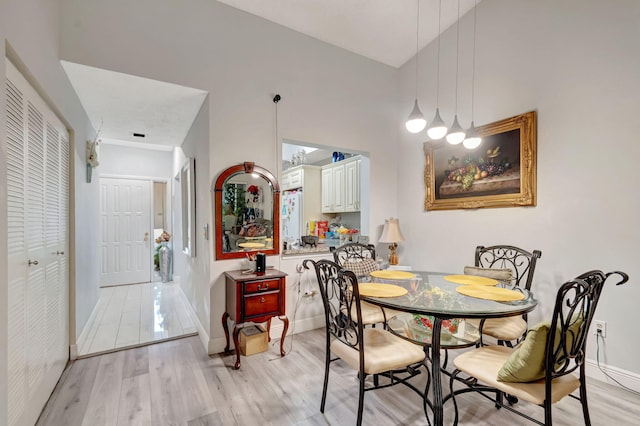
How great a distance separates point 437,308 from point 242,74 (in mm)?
2742

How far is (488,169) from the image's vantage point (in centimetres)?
305

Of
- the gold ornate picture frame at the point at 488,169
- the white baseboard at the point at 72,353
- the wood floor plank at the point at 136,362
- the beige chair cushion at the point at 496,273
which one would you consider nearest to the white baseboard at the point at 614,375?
the beige chair cushion at the point at 496,273

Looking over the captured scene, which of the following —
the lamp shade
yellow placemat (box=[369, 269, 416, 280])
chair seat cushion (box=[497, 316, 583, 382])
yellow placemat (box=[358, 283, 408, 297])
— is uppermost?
the lamp shade

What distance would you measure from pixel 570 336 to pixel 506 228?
1.74 meters

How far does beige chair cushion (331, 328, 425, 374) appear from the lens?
1657 millimetres

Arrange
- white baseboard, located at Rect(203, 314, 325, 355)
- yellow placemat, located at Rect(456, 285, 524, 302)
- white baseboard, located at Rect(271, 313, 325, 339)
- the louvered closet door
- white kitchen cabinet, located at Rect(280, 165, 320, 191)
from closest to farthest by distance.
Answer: the louvered closet door → yellow placemat, located at Rect(456, 285, 524, 302) → white baseboard, located at Rect(203, 314, 325, 355) → white baseboard, located at Rect(271, 313, 325, 339) → white kitchen cabinet, located at Rect(280, 165, 320, 191)

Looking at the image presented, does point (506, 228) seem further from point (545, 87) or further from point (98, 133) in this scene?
point (98, 133)

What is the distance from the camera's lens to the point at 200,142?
310cm

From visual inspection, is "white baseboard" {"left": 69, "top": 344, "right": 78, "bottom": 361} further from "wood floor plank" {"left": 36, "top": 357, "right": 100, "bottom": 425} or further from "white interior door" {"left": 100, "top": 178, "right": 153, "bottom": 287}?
"white interior door" {"left": 100, "top": 178, "right": 153, "bottom": 287}

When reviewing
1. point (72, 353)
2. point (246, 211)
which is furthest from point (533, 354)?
point (72, 353)

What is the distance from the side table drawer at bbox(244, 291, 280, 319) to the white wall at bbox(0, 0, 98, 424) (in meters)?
1.46

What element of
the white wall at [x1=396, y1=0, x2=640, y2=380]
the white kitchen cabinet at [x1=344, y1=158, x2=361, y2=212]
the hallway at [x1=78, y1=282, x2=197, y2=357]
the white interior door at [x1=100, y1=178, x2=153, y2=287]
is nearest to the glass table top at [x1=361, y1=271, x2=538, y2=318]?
the white wall at [x1=396, y1=0, x2=640, y2=380]

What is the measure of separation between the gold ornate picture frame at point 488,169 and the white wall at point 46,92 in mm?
3579

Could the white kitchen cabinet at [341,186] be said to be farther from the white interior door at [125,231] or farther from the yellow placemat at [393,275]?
the white interior door at [125,231]
